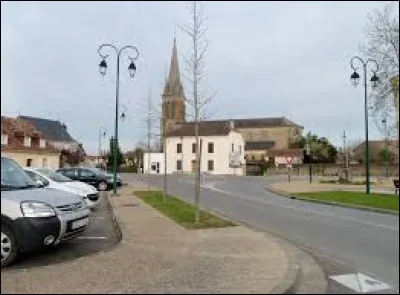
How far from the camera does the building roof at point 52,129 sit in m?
110

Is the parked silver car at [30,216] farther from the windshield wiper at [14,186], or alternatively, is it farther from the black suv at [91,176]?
the black suv at [91,176]

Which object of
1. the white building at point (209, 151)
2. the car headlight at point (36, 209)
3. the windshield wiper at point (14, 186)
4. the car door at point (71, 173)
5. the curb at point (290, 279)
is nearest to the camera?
the curb at point (290, 279)

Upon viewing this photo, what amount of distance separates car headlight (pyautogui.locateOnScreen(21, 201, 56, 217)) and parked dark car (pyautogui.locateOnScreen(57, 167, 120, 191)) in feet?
92.8

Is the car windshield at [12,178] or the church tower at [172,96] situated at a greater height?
the church tower at [172,96]

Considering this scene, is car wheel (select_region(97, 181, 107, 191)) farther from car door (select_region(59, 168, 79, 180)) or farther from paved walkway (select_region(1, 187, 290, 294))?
paved walkway (select_region(1, 187, 290, 294))

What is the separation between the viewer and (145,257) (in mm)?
9469

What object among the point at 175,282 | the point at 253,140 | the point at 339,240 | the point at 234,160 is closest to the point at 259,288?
the point at 175,282

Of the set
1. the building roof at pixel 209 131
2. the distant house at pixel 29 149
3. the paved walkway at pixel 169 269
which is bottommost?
the paved walkway at pixel 169 269

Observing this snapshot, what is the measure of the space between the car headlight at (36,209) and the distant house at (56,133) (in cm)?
10047

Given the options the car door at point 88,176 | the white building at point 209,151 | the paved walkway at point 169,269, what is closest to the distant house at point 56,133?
the white building at point 209,151

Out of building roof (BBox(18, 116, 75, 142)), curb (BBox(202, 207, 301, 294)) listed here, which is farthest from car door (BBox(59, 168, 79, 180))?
building roof (BBox(18, 116, 75, 142))

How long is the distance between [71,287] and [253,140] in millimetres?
135307

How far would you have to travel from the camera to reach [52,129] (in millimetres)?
113375

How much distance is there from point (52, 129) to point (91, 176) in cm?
7846
